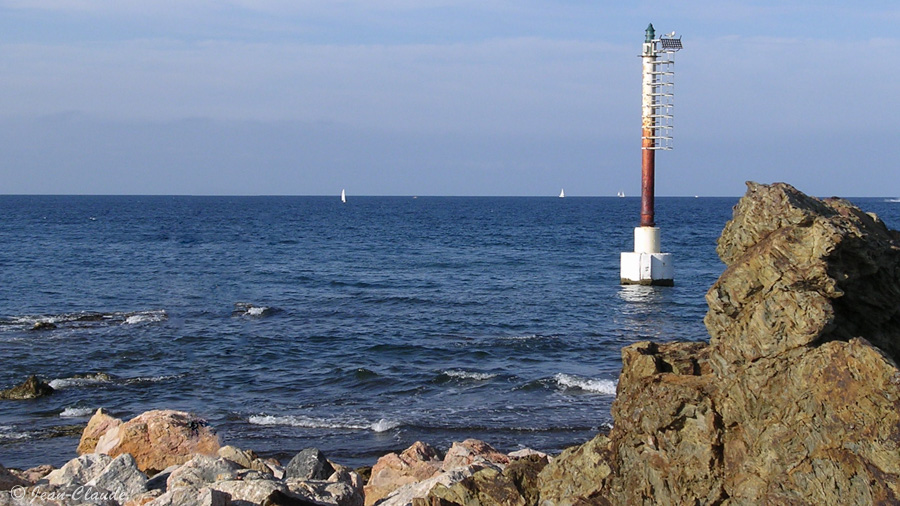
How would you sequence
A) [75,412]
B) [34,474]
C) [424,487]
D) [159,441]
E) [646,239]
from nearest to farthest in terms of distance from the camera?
[424,487]
[34,474]
[159,441]
[75,412]
[646,239]

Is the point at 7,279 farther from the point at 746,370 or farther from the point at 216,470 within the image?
the point at 746,370

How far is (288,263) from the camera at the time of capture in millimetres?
58125

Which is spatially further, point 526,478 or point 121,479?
point 121,479

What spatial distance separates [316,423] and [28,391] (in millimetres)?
8016

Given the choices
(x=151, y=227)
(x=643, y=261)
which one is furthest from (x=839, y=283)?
(x=151, y=227)

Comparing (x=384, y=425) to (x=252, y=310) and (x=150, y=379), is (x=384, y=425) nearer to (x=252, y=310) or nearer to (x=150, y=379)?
(x=150, y=379)

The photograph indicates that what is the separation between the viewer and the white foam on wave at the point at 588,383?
2269 cm

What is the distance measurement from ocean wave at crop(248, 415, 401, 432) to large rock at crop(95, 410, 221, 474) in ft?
15.6

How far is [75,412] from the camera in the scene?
21.3m

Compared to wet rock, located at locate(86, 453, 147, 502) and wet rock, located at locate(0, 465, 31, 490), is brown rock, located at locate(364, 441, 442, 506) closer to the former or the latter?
wet rock, located at locate(86, 453, 147, 502)

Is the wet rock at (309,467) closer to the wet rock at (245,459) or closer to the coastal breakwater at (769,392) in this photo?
the wet rock at (245,459)

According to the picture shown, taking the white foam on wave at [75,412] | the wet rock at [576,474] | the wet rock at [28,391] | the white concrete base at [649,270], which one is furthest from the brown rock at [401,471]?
the white concrete base at [649,270]

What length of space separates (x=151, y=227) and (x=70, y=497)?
96007 mm

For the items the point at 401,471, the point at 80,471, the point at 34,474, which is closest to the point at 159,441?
the point at 34,474
